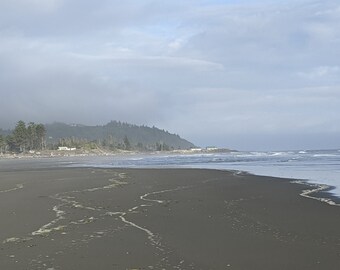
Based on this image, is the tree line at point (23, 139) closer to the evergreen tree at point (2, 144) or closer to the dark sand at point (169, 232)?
the evergreen tree at point (2, 144)

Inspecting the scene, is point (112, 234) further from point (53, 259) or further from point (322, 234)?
point (322, 234)

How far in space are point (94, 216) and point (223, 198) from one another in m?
7.03

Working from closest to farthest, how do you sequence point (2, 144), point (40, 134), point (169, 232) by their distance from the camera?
point (169, 232) → point (2, 144) → point (40, 134)

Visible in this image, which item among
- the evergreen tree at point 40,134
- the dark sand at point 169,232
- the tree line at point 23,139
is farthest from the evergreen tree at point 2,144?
the dark sand at point 169,232

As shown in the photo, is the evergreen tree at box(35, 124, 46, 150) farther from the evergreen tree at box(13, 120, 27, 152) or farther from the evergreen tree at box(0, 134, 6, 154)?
the evergreen tree at box(0, 134, 6, 154)

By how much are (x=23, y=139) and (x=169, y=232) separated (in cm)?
17196

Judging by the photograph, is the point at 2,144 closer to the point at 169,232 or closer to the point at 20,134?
the point at 20,134

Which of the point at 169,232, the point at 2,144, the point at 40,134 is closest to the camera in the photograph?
the point at 169,232

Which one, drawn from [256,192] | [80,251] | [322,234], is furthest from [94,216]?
[256,192]

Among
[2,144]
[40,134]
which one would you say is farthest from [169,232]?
[40,134]

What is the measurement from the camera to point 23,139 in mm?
173500

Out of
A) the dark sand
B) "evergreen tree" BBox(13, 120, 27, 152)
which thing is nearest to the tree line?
"evergreen tree" BBox(13, 120, 27, 152)

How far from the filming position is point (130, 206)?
17109mm

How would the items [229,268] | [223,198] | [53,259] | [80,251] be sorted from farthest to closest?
[223,198] → [80,251] → [53,259] → [229,268]
